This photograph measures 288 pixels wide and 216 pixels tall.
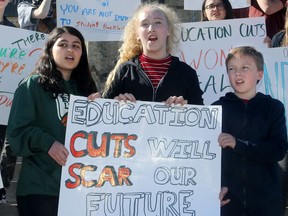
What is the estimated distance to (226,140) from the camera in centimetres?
324

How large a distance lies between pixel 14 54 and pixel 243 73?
6.44 feet

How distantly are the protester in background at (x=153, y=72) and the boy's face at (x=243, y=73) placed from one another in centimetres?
→ 24

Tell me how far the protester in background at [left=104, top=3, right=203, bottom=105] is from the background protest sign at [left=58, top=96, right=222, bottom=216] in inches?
5.5

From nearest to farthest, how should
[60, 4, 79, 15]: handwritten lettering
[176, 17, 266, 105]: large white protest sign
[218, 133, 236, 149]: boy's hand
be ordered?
[218, 133, 236, 149]: boy's hand → [176, 17, 266, 105]: large white protest sign → [60, 4, 79, 15]: handwritten lettering

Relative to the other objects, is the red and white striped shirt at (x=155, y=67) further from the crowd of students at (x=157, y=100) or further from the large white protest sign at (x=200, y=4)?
the large white protest sign at (x=200, y=4)

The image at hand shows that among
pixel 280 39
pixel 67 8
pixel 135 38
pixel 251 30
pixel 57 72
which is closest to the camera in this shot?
pixel 57 72

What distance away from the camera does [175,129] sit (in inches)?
131

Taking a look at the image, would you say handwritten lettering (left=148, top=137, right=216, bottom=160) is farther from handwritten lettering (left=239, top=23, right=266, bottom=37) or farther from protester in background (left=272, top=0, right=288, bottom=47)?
handwritten lettering (left=239, top=23, right=266, bottom=37)

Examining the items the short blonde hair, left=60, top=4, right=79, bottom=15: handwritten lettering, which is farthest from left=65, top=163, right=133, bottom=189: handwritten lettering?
left=60, top=4, right=79, bottom=15: handwritten lettering

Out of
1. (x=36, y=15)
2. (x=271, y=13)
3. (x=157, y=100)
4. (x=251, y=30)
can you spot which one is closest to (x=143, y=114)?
(x=157, y=100)

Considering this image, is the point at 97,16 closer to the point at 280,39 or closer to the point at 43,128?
the point at 280,39

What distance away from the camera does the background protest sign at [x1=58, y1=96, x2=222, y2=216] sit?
3.25m

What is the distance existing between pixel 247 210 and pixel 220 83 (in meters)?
1.47

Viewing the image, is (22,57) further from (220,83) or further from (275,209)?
(275,209)
